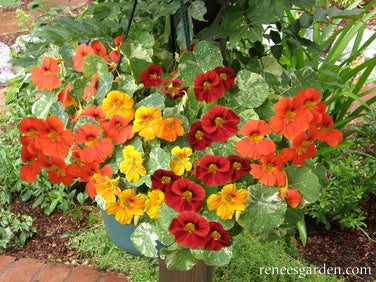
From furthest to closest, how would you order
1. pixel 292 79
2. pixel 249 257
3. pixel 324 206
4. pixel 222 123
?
pixel 324 206 → pixel 249 257 → pixel 292 79 → pixel 222 123

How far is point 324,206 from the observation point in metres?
2.33

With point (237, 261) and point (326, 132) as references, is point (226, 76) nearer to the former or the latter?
point (326, 132)

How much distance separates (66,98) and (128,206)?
1.01ft

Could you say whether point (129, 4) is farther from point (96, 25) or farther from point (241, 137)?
point (241, 137)

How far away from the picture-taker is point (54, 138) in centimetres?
114

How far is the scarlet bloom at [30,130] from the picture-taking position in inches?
44.8

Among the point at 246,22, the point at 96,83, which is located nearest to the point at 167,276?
the point at 96,83

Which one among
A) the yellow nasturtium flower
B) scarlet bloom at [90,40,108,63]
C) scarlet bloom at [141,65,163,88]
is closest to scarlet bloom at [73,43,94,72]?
scarlet bloom at [90,40,108,63]

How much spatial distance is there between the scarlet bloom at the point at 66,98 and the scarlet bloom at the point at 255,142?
432 millimetres

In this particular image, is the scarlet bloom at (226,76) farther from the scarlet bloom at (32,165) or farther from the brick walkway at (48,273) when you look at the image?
the brick walkway at (48,273)

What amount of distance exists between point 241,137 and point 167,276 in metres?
0.61

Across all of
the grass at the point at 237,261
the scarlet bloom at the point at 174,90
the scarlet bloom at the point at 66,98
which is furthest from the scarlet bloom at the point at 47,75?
the grass at the point at 237,261

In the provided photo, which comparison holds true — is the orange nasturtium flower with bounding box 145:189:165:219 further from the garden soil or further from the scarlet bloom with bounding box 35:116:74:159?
the garden soil

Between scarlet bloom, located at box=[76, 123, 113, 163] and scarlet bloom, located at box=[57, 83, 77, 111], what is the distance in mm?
142
